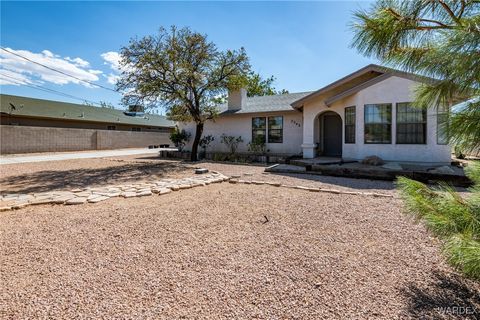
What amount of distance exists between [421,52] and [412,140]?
9602mm

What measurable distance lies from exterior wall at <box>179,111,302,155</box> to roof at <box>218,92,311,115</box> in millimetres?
284

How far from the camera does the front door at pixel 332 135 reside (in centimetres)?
1409

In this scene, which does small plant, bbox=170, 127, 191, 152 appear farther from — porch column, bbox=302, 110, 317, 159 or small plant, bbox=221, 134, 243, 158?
porch column, bbox=302, 110, 317, 159

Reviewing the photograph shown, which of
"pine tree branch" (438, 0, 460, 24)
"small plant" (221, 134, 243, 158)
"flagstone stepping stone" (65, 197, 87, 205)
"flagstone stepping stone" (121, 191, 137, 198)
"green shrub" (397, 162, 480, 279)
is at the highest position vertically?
"pine tree branch" (438, 0, 460, 24)

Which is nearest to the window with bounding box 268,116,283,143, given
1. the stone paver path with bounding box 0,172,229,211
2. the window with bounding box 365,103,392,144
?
the window with bounding box 365,103,392,144

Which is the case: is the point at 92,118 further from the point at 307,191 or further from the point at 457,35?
the point at 457,35

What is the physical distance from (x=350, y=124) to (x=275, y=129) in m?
5.04

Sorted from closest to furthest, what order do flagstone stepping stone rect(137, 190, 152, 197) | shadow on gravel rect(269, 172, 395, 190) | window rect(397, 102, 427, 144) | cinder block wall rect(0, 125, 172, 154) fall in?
flagstone stepping stone rect(137, 190, 152, 197) → shadow on gravel rect(269, 172, 395, 190) → window rect(397, 102, 427, 144) → cinder block wall rect(0, 125, 172, 154)

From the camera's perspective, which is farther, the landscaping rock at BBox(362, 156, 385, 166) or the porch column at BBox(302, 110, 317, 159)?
the porch column at BBox(302, 110, 317, 159)

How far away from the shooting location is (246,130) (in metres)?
17.0

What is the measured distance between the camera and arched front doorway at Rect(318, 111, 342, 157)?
1411 cm

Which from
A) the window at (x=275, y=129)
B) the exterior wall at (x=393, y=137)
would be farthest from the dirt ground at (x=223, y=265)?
the window at (x=275, y=129)

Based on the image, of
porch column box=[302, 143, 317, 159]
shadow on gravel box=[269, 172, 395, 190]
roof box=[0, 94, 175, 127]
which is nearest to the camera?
shadow on gravel box=[269, 172, 395, 190]

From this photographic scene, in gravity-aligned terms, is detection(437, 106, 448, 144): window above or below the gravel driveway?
above
